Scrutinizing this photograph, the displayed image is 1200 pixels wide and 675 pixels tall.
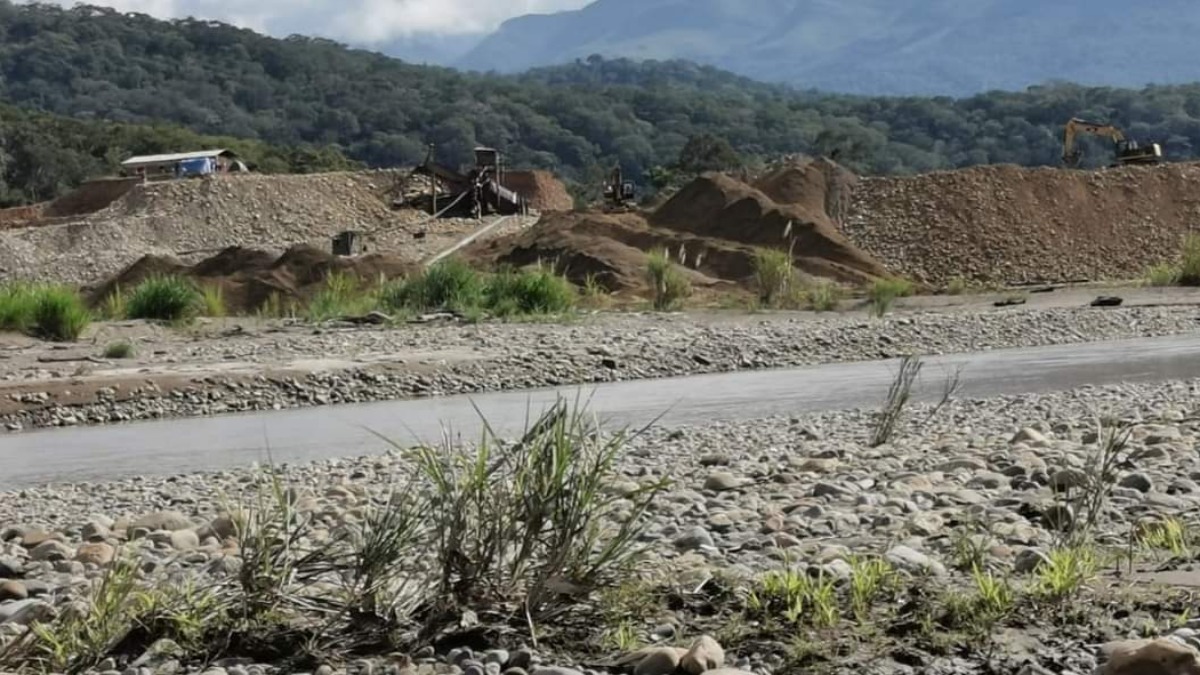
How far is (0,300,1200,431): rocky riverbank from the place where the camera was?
17703mm

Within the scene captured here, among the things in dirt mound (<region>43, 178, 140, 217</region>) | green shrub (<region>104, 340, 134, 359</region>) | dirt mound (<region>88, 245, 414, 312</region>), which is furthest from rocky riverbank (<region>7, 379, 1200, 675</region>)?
dirt mound (<region>43, 178, 140, 217</region>)

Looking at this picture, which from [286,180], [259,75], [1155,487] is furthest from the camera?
[259,75]

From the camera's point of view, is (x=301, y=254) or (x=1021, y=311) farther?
(x=301, y=254)

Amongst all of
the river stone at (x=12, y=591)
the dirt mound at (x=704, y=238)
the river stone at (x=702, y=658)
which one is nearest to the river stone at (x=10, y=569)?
the river stone at (x=12, y=591)

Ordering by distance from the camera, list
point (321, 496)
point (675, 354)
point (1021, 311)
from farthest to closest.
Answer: point (1021, 311) → point (675, 354) → point (321, 496)

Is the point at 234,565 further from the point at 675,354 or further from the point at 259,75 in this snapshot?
the point at 259,75

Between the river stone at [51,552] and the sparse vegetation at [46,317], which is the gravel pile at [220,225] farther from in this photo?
the river stone at [51,552]

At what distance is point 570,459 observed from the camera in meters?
5.51

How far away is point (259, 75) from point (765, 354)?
104m

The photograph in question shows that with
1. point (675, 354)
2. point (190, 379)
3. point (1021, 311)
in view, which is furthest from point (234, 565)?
point (1021, 311)

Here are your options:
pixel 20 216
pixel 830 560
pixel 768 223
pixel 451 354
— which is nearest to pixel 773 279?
pixel 768 223

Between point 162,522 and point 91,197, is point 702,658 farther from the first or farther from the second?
point 91,197

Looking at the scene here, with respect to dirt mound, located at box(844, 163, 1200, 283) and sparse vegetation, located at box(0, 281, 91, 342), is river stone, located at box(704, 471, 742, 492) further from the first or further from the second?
dirt mound, located at box(844, 163, 1200, 283)

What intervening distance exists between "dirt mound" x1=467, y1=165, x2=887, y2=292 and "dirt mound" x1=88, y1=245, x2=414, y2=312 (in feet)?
10.8
